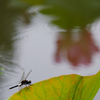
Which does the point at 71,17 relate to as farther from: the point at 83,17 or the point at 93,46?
the point at 93,46

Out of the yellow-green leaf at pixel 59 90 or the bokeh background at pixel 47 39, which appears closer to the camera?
the yellow-green leaf at pixel 59 90

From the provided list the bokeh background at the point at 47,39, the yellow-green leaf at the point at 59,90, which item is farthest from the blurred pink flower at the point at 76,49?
the yellow-green leaf at the point at 59,90

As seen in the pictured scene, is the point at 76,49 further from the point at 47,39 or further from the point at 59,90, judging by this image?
the point at 59,90

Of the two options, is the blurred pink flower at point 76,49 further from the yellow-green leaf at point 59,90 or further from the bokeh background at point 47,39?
the yellow-green leaf at point 59,90

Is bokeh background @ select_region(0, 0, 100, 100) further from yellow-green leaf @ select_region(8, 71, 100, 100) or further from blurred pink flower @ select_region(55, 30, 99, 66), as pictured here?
yellow-green leaf @ select_region(8, 71, 100, 100)

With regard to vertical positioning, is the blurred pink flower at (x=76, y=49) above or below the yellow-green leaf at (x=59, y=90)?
above

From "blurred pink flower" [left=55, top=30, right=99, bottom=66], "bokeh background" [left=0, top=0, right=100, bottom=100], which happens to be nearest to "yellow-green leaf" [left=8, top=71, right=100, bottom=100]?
"bokeh background" [left=0, top=0, right=100, bottom=100]
